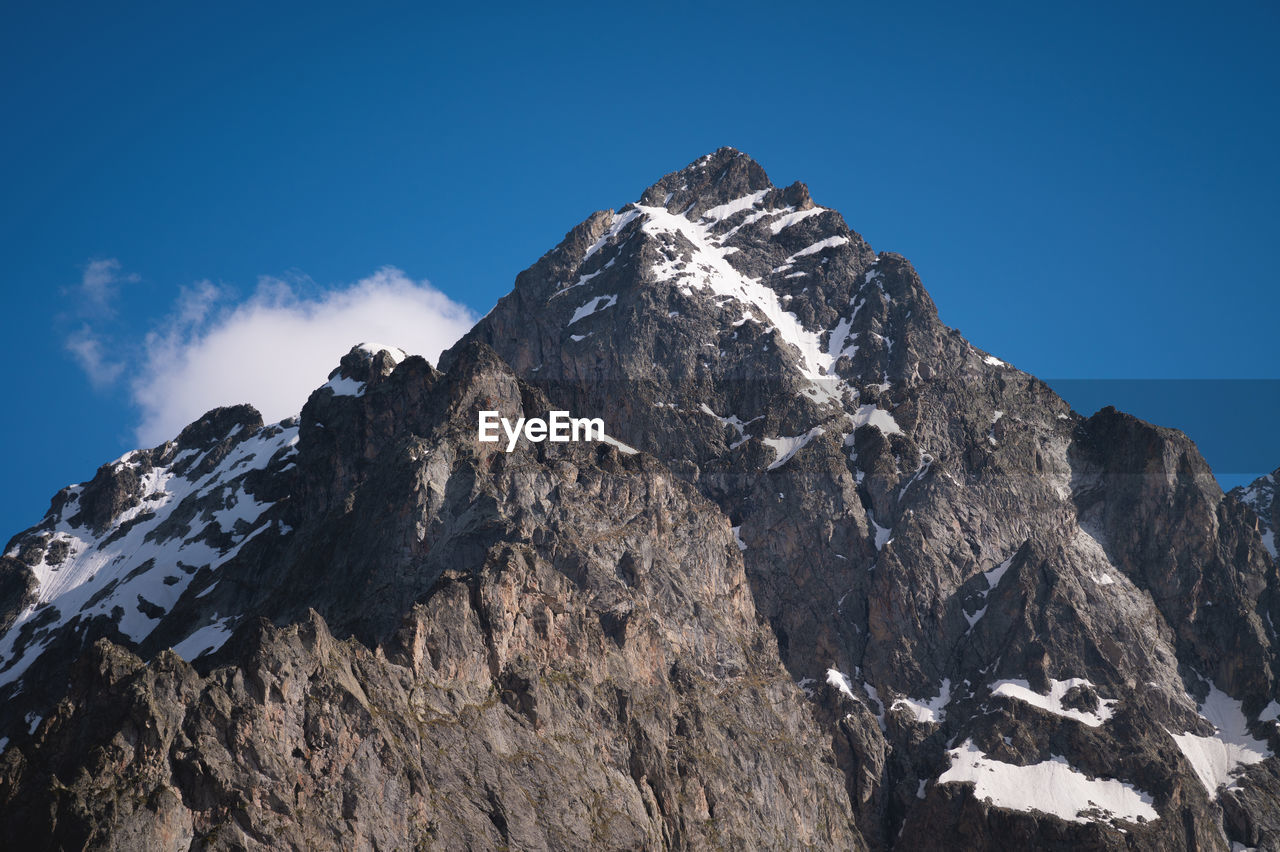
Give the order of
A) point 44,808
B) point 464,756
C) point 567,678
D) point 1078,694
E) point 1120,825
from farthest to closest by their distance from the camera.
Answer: point 1078,694 < point 1120,825 < point 567,678 < point 464,756 < point 44,808

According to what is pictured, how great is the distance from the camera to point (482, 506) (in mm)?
188500

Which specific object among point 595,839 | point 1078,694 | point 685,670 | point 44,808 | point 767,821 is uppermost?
point 1078,694

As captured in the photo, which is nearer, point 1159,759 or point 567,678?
point 567,678

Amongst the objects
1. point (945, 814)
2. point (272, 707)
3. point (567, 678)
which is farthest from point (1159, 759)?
point (272, 707)

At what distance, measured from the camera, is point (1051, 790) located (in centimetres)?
18662

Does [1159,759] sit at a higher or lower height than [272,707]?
higher

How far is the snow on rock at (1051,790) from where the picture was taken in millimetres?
182875

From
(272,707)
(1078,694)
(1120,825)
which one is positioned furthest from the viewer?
(1078,694)

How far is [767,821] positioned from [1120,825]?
45773 mm

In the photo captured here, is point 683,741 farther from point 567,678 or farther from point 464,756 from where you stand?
point 464,756

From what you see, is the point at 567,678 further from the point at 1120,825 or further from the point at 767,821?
the point at 1120,825

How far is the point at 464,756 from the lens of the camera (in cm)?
14462

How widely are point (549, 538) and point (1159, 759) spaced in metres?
84.5

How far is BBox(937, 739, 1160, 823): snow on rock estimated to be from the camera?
600 ft
